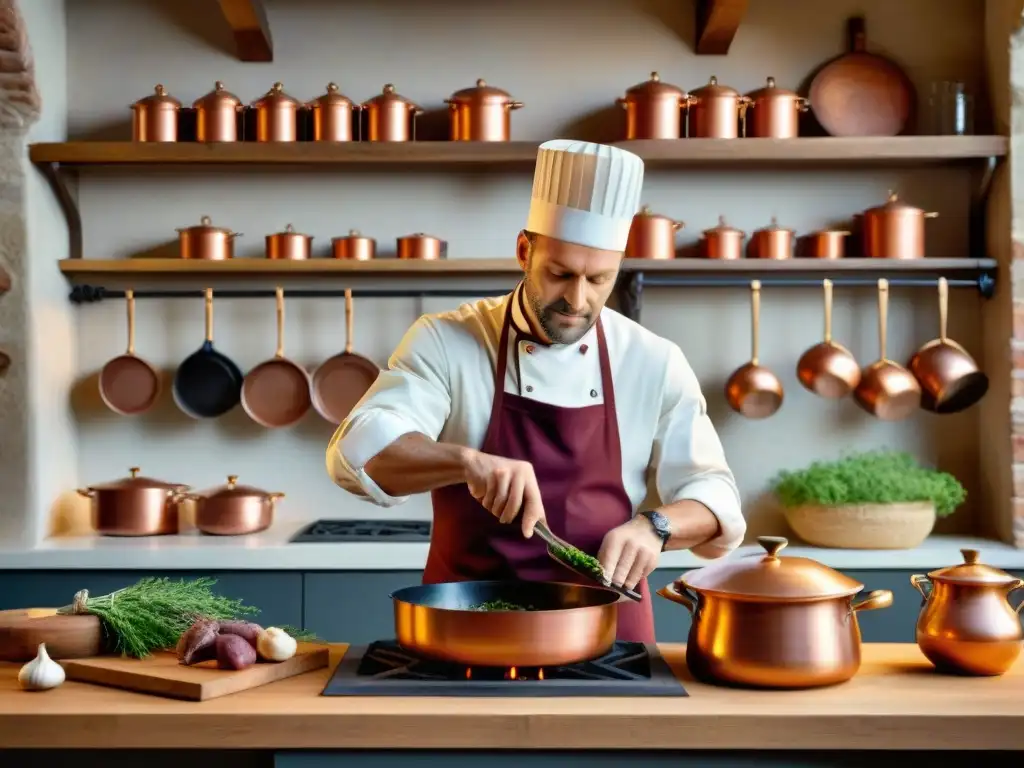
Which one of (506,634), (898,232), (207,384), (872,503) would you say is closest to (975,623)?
(506,634)

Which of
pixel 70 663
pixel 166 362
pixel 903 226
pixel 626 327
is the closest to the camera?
pixel 70 663

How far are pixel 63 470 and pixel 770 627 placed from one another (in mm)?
2887

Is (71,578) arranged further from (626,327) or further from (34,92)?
(626,327)

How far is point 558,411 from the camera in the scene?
7.47 feet

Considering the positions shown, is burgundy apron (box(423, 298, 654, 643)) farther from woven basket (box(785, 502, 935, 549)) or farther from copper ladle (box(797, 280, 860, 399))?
copper ladle (box(797, 280, 860, 399))

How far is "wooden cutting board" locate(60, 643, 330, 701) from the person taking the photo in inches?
63.9

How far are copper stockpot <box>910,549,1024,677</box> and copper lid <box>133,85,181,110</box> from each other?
2896 mm

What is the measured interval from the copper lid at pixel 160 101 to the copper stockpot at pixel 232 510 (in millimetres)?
1208

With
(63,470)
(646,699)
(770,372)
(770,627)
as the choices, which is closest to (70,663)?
(646,699)

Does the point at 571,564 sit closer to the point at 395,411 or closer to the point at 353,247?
the point at 395,411

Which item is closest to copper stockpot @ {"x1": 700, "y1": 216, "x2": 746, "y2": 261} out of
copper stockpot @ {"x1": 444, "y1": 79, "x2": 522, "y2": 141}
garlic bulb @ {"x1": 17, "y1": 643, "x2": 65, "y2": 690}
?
copper stockpot @ {"x1": 444, "y1": 79, "x2": 522, "y2": 141}

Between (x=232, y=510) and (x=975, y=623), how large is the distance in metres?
2.47

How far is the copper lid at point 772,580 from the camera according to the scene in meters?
1.64

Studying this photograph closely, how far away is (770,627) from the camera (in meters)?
1.64
